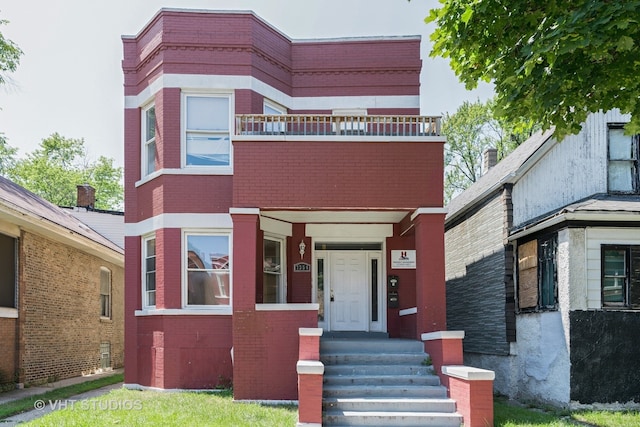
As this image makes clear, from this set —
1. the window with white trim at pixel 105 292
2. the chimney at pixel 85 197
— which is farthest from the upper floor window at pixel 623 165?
the chimney at pixel 85 197

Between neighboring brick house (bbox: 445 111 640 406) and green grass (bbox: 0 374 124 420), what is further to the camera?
neighboring brick house (bbox: 445 111 640 406)

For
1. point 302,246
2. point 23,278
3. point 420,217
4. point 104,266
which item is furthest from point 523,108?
point 104,266

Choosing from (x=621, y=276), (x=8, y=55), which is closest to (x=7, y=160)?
(x=8, y=55)

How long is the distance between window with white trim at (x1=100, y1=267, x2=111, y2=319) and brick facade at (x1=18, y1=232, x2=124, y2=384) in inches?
7.2

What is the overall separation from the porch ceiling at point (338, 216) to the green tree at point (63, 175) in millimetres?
36428

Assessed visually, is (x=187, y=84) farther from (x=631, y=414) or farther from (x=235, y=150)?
(x=631, y=414)

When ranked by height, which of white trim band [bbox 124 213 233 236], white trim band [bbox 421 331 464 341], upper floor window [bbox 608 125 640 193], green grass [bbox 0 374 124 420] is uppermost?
upper floor window [bbox 608 125 640 193]

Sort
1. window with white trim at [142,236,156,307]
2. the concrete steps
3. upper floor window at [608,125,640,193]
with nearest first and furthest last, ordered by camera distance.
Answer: the concrete steps < upper floor window at [608,125,640,193] < window with white trim at [142,236,156,307]

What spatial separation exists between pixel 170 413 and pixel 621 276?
8.39m

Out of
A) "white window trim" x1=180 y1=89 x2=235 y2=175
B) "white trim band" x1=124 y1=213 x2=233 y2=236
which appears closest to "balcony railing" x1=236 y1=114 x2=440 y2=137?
"white window trim" x1=180 y1=89 x2=235 y2=175

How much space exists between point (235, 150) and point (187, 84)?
2.56 meters

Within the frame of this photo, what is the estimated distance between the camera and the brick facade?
15.4 metres

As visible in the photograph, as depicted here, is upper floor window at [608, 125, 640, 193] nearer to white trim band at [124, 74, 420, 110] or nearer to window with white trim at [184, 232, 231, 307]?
white trim band at [124, 74, 420, 110]

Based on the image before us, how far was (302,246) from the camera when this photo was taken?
14570 mm
